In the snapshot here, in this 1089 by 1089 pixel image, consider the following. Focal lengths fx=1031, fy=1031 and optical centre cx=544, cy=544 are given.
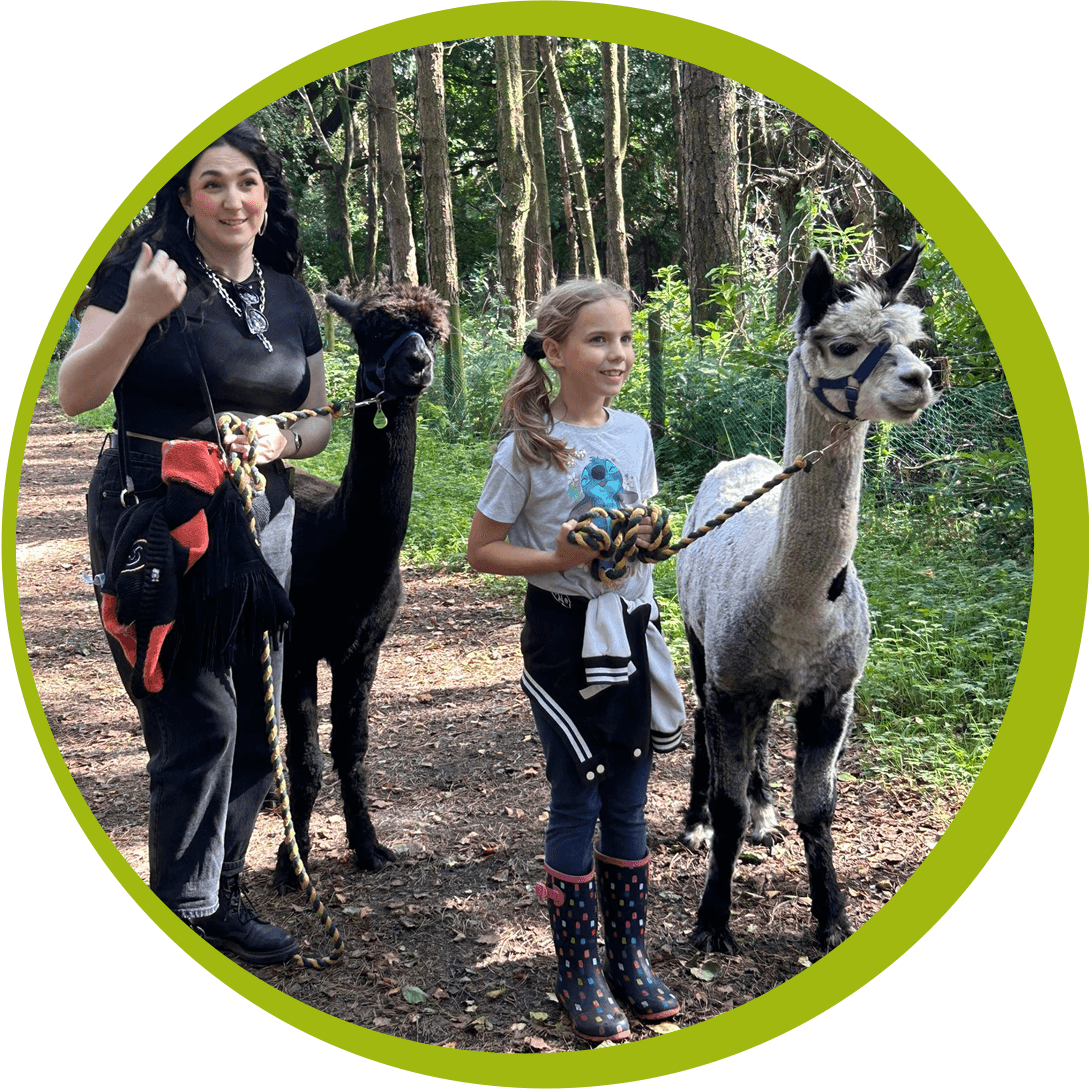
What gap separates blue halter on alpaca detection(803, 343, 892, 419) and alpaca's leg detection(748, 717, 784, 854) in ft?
5.23

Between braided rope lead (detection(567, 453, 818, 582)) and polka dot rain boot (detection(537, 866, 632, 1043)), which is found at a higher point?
braided rope lead (detection(567, 453, 818, 582))

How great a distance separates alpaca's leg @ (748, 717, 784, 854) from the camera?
4.07m

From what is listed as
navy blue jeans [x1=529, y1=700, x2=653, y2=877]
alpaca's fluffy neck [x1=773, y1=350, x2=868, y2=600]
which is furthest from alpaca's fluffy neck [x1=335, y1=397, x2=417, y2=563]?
alpaca's fluffy neck [x1=773, y1=350, x2=868, y2=600]

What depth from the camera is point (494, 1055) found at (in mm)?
2795

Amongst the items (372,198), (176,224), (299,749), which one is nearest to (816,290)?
(176,224)

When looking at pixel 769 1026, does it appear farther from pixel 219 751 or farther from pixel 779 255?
pixel 779 255

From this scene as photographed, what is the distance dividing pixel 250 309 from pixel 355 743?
5.42ft

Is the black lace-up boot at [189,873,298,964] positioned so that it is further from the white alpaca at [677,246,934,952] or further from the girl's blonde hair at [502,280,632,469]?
the girl's blonde hair at [502,280,632,469]

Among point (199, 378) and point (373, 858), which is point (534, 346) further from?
point (373, 858)

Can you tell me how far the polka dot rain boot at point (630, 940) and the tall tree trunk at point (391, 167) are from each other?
26.3 feet

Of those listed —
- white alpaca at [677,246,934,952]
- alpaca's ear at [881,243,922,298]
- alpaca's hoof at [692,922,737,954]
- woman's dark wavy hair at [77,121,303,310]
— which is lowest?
alpaca's hoof at [692,922,737,954]

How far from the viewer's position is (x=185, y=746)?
114 inches

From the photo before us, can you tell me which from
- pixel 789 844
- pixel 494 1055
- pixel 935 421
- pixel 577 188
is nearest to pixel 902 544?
pixel 935 421

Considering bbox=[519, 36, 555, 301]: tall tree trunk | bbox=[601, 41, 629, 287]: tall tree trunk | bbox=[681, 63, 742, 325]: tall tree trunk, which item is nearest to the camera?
bbox=[681, 63, 742, 325]: tall tree trunk
